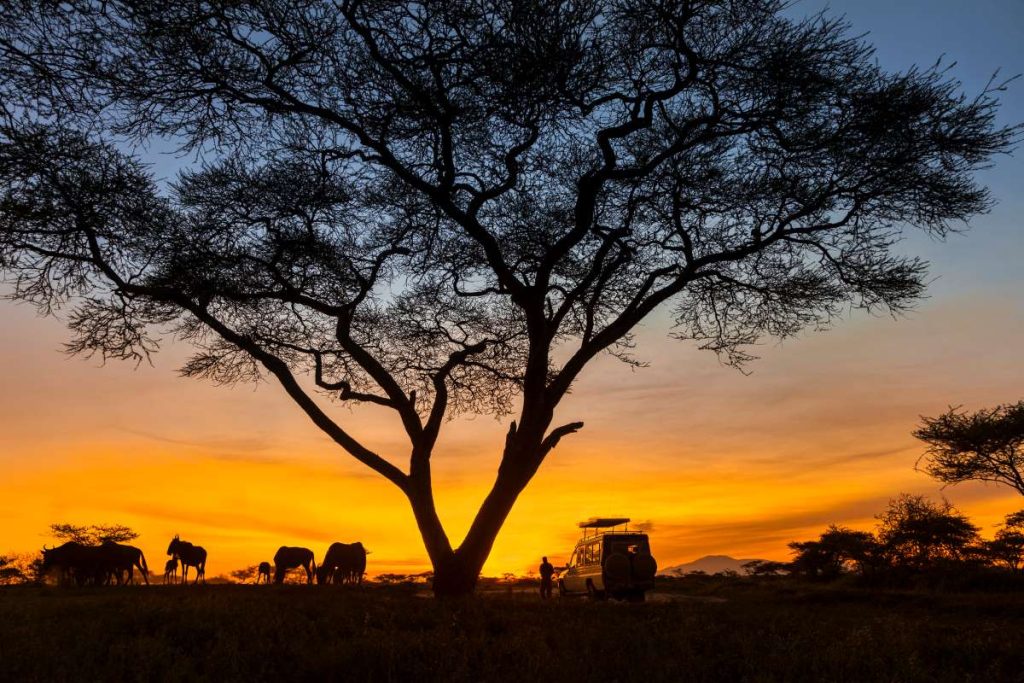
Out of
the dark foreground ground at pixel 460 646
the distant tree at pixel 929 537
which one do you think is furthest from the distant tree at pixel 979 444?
the dark foreground ground at pixel 460 646

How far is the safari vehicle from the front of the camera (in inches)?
961

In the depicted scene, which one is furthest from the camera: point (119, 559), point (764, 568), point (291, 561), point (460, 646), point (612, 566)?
point (764, 568)

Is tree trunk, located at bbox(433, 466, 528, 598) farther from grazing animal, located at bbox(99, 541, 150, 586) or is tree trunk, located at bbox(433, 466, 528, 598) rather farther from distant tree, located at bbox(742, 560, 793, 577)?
distant tree, located at bbox(742, 560, 793, 577)

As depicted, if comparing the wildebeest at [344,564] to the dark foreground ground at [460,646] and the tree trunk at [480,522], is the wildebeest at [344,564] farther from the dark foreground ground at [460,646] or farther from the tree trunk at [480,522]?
the dark foreground ground at [460,646]

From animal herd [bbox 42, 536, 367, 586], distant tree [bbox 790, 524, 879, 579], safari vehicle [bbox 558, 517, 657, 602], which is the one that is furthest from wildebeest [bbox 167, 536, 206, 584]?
distant tree [bbox 790, 524, 879, 579]

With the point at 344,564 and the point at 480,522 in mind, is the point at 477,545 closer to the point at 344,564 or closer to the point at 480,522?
the point at 480,522

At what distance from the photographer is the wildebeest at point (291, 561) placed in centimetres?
3316

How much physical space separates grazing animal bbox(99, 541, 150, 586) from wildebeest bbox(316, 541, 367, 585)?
6.65 metres

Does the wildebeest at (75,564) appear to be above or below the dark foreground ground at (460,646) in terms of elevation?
above

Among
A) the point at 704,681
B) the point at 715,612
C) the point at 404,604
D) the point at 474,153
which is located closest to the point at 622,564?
the point at 715,612

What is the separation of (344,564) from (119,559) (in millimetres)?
8611

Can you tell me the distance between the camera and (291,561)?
33594 mm

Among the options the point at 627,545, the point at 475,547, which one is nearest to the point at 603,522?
the point at 627,545

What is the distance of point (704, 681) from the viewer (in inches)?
358
